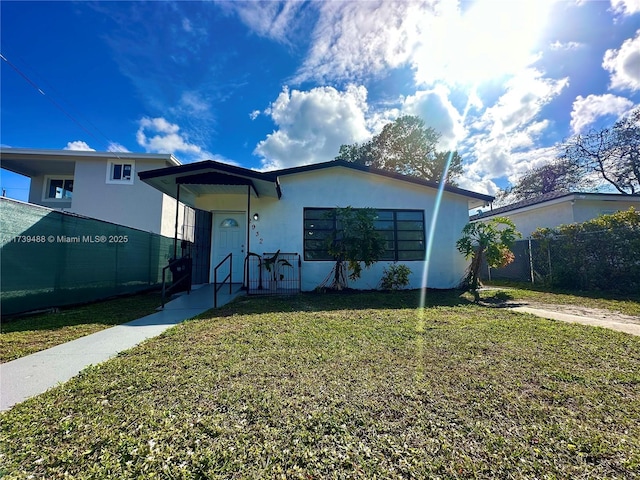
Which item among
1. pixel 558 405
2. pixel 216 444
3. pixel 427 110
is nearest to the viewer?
pixel 216 444

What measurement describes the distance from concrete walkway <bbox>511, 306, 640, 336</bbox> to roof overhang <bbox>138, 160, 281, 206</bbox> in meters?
6.44

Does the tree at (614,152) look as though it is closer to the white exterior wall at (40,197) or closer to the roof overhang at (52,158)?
the roof overhang at (52,158)

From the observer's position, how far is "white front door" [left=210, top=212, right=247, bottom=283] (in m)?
9.10

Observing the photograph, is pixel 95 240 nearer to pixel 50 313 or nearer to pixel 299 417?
pixel 50 313

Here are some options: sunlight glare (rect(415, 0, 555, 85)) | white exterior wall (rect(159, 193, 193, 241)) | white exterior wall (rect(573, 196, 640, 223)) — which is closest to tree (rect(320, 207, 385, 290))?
sunlight glare (rect(415, 0, 555, 85))

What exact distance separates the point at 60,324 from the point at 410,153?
74.2ft

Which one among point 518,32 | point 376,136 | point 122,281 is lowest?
point 122,281

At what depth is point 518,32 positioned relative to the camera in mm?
6703

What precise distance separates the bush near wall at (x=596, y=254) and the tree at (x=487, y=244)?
212cm

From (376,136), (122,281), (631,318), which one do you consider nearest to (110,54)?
(122,281)

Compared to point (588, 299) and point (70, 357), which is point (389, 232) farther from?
point (70, 357)

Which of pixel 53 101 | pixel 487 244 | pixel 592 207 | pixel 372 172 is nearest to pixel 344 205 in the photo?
pixel 372 172

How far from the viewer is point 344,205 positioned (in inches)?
349

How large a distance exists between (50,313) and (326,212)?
675 centimetres
